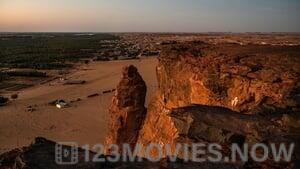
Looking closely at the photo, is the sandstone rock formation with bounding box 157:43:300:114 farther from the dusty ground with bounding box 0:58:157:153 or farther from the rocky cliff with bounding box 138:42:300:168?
the dusty ground with bounding box 0:58:157:153

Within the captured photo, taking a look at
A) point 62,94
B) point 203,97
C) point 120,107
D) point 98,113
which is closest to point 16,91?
point 62,94

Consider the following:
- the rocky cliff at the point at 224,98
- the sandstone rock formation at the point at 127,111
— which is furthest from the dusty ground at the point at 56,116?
the rocky cliff at the point at 224,98

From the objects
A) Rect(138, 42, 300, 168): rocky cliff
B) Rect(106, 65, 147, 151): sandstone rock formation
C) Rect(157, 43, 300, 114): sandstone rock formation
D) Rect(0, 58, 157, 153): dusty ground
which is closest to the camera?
Rect(138, 42, 300, 168): rocky cliff

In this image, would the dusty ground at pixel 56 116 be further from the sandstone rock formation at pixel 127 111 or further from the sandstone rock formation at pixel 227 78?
the sandstone rock formation at pixel 227 78

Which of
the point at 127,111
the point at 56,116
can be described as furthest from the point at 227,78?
the point at 56,116

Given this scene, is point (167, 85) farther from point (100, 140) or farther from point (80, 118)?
point (80, 118)

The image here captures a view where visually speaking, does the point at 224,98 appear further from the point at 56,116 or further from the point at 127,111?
the point at 56,116

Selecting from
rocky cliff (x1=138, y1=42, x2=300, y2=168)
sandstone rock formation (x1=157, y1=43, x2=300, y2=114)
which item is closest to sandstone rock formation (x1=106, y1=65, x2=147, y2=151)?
rocky cliff (x1=138, y1=42, x2=300, y2=168)
